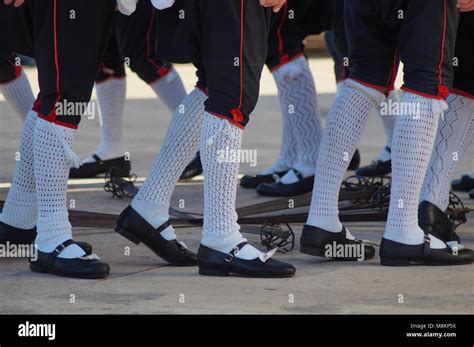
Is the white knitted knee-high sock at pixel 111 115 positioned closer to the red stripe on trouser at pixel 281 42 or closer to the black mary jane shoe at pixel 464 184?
the red stripe on trouser at pixel 281 42

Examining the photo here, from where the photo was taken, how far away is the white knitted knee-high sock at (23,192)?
14.1 feet

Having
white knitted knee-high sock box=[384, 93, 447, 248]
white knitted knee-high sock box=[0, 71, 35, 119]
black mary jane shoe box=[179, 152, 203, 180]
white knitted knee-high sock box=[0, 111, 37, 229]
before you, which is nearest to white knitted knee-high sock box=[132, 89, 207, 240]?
white knitted knee-high sock box=[0, 111, 37, 229]

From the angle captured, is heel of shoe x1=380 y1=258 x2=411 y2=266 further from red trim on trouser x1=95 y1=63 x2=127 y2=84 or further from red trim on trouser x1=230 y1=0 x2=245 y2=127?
red trim on trouser x1=95 y1=63 x2=127 y2=84

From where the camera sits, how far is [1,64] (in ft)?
18.0

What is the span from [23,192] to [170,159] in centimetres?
62

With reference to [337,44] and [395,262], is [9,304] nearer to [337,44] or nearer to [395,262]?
[395,262]

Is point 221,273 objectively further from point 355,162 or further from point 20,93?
point 355,162

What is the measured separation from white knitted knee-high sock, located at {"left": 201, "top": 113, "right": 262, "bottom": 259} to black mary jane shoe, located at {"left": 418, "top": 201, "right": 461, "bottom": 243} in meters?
0.76

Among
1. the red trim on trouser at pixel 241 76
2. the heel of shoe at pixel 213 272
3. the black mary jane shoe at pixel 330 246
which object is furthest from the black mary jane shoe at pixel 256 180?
the red trim on trouser at pixel 241 76

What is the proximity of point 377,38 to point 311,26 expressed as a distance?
6.23 feet

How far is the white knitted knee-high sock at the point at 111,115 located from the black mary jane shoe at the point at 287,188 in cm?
95

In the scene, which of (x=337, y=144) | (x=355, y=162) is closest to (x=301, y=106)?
(x=355, y=162)

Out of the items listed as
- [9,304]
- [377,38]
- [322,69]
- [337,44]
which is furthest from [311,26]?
[322,69]
